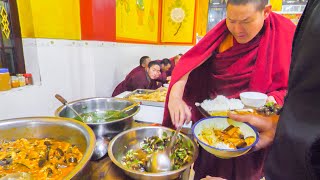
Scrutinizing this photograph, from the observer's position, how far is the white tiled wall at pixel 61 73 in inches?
51.3

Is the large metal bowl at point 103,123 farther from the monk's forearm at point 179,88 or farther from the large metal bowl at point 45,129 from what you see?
the monk's forearm at point 179,88

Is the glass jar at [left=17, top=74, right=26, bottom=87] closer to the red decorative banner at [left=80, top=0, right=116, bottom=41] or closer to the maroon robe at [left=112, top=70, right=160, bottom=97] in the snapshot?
the red decorative banner at [left=80, top=0, right=116, bottom=41]

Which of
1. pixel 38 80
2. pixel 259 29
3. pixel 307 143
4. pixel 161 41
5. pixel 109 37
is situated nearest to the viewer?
pixel 307 143

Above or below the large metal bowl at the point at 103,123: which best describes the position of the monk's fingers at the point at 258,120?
above

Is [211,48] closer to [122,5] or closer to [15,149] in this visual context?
[15,149]

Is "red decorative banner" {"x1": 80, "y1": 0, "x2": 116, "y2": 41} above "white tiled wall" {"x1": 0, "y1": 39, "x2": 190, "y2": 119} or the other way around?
above

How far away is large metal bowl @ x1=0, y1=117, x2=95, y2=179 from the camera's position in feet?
2.62

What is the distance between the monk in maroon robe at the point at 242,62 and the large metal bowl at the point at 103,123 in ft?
0.87

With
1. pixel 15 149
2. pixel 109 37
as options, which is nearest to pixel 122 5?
pixel 109 37

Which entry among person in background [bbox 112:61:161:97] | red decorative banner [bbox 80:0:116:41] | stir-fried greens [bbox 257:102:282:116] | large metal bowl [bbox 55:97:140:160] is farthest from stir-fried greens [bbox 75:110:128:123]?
person in background [bbox 112:61:161:97]

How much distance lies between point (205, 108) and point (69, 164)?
0.68m

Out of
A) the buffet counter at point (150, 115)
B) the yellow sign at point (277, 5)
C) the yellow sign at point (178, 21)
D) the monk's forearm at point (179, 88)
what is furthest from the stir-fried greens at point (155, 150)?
the yellow sign at point (277, 5)

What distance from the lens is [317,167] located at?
13.4 inches

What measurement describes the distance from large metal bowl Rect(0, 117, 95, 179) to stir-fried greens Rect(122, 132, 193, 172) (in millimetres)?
199
